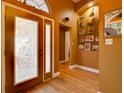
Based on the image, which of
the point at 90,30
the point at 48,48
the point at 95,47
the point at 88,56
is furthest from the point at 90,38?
the point at 48,48

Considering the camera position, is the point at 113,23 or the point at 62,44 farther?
the point at 62,44

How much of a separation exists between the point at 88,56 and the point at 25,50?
3.06 meters

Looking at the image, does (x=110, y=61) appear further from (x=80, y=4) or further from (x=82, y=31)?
(x=80, y=4)

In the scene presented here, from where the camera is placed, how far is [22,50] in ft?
9.05

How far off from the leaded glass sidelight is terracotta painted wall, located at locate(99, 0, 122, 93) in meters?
1.78

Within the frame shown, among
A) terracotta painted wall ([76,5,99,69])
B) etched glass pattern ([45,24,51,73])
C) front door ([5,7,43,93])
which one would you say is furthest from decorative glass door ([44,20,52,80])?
terracotta painted wall ([76,5,99,69])

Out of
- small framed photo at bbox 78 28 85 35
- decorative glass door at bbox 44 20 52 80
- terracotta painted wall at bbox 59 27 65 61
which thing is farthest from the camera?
terracotta painted wall at bbox 59 27 65 61

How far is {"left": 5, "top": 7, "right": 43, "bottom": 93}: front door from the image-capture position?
7.97ft

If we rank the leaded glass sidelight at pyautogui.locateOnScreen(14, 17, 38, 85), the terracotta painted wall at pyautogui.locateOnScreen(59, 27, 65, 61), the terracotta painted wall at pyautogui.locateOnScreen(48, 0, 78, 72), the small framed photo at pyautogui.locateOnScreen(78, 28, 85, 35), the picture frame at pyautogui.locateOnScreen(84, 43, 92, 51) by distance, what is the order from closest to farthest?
the leaded glass sidelight at pyautogui.locateOnScreen(14, 17, 38, 85), the terracotta painted wall at pyautogui.locateOnScreen(48, 0, 78, 72), the picture frame at pyautogui.locateOnScreen(84, 43, 92, 51), the small framed photo at pyautogui.locateOnScreen(78, 28, 85, 35), the terracotta painted wall at pyautogui.locateOnScreen(59, 27, 65, 61)

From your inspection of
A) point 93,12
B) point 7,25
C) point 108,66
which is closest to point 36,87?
point 7,25

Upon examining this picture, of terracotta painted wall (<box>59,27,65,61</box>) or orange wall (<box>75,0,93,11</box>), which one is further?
terracotta painted wall (<box>59,27,65,61</box>)

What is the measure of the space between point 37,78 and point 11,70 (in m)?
0.91

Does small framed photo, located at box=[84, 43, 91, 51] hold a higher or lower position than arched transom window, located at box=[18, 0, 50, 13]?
lower

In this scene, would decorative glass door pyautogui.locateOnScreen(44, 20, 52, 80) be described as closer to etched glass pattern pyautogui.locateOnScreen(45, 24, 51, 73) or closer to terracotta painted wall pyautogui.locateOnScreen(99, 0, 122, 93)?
etched glass pattern pyautogui.locateOnScreen(45, 24, 51, 73)
